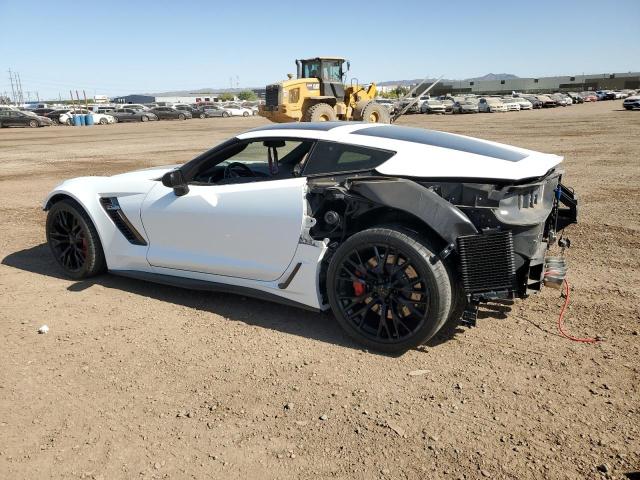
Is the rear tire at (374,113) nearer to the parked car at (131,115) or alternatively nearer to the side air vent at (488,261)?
the side air vent at (488,261)

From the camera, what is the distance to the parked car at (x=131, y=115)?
1841 inches

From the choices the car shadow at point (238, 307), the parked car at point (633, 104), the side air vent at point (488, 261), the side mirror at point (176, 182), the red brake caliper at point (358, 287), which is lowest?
the car shadow at point (238, 307)

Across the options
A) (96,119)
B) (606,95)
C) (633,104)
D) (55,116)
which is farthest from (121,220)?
(606,95)

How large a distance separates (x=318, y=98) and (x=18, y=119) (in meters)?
28.9

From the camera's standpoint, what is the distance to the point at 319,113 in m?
20.0

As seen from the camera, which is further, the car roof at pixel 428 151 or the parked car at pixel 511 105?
the parked car at pixel 511 105

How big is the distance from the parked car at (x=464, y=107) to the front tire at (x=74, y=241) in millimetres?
45153

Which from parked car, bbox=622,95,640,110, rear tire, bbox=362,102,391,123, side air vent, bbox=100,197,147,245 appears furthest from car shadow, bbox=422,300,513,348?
parked car, bbox=622,95,640,110

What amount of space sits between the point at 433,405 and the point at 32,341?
9.61ft

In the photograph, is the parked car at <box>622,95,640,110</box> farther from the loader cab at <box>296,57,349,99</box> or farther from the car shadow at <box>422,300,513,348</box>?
the car shadow at <box>422,300,513,348</box>

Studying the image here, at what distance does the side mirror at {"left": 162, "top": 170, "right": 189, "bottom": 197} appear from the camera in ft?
13.5


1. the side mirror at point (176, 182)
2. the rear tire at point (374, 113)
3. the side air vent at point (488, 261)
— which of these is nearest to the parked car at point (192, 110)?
the rear tire at point (374, 113)

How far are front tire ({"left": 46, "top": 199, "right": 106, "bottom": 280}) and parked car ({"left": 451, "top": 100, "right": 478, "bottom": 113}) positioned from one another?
45153mm

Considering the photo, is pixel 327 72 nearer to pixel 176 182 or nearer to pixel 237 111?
pixel 176 182
